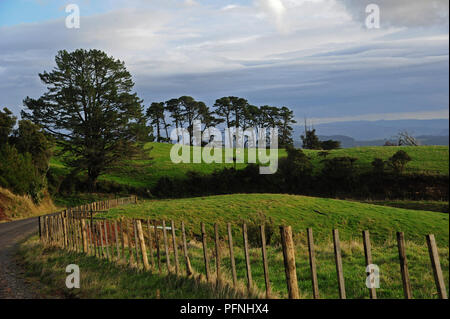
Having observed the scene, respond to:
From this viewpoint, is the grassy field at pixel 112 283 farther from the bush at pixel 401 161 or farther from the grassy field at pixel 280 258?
the bush at pixel 401 161

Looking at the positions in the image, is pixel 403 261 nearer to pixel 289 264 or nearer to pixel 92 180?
pixel 289 264

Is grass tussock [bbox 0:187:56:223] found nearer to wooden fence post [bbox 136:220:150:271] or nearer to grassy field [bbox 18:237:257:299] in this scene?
grassy field [bbox 18:237:257:299]

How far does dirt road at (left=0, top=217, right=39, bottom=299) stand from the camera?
10.4 metres

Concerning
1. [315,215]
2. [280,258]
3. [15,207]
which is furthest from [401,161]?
[15,207]

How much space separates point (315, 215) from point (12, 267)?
21561 millimetres

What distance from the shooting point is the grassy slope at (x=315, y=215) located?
25844mm

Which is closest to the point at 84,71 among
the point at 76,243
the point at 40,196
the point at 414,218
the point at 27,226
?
the point at 40,196

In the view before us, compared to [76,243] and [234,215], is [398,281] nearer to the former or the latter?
[76,243]

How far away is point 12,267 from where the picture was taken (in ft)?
46.5

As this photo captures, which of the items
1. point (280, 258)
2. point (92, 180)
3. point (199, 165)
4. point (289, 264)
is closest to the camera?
point (289, 264)

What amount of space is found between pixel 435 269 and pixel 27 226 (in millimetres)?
26061

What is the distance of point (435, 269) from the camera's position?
5.80 m

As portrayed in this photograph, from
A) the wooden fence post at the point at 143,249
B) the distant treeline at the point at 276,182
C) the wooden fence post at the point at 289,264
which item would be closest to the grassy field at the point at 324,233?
the wooden fence post at the point at 289,264

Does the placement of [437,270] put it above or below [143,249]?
above
